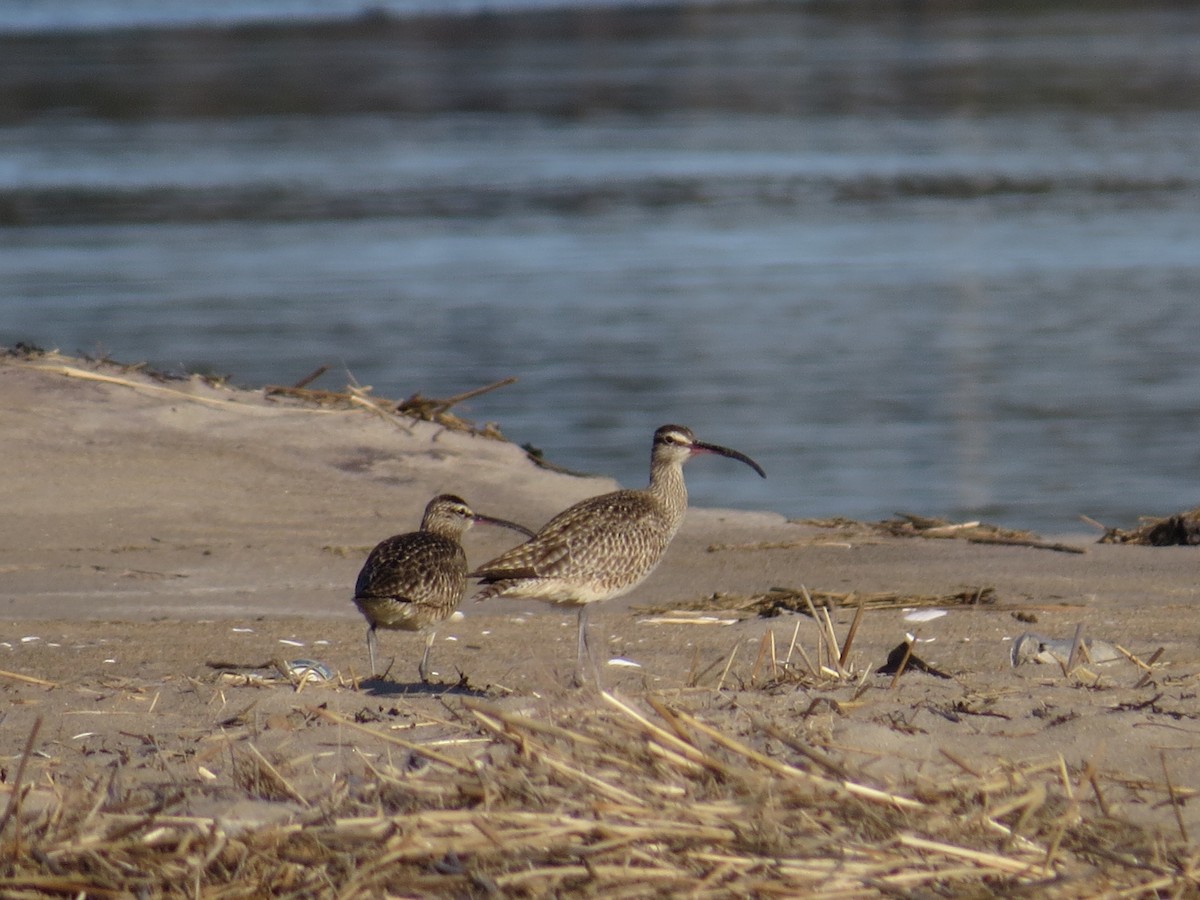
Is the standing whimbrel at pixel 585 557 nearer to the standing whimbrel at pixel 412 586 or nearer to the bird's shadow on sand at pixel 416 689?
the standing whimbrel at pixel 412 586

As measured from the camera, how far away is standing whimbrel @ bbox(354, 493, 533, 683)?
6.70 m

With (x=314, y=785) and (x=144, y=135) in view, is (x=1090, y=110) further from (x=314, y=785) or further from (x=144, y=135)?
(x=314, y=785)

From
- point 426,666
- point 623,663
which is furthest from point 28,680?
point 623,663

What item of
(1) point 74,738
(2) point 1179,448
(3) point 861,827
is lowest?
(2) point 1179,448

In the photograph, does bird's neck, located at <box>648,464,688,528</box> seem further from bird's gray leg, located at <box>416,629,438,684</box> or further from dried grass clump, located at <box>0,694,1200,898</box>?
dried grass clump, located at <box>0,694,1200,898</box>

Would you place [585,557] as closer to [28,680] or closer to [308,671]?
[308,671]

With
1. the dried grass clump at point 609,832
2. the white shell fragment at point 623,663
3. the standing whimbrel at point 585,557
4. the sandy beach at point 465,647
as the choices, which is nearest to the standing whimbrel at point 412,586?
the standing whimbrel at point 585,557

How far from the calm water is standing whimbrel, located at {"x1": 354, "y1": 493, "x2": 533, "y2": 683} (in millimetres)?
4679

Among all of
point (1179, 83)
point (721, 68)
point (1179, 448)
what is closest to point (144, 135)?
point (721, 68)

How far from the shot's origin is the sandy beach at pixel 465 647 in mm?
3889

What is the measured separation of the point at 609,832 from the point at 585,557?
137 inches

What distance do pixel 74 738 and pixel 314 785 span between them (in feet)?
3.97

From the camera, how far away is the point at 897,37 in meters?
61.4

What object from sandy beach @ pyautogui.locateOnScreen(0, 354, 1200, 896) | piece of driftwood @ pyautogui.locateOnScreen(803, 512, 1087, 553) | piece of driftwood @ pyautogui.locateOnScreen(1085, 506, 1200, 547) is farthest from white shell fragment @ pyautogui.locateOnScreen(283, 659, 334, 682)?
piece of driftwood @ pyautogui.locateOnScreen(1085, 506, 1200, 547)
